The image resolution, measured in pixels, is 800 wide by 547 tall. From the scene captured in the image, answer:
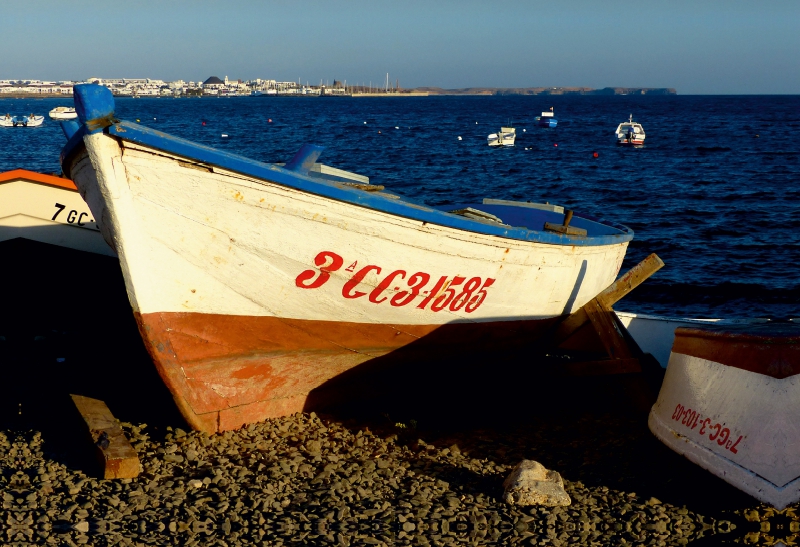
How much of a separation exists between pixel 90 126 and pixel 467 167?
32500 millimetres

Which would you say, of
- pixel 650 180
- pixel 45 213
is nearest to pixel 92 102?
pixel 45 213

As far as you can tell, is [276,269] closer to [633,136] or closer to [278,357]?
[278,357]

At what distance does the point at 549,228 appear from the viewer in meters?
8.33

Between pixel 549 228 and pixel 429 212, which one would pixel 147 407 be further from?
pixel 549 228

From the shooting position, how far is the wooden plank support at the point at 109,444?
581 cm

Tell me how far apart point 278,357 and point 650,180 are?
28.4 meters

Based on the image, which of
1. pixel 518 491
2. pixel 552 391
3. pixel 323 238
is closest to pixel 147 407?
pixel 323 238

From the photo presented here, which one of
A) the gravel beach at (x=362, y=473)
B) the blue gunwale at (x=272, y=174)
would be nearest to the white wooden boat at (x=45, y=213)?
the gravel beach at (x=362, y=473)

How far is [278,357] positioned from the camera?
6.92 m

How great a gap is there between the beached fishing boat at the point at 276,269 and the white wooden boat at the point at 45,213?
294cm

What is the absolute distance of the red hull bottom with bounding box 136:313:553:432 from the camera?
638 centimetres

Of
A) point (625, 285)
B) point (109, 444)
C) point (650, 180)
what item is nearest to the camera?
point (109, 444)

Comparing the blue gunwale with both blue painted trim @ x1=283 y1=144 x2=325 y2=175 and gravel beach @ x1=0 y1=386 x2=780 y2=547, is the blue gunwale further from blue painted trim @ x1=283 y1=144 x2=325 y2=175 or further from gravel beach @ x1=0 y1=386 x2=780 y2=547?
gravel beach @ x1=0 y1=386 x2=780 y2=547

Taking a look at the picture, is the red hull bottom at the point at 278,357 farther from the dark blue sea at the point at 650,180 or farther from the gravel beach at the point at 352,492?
the dark blue sea at the point at 650,180
